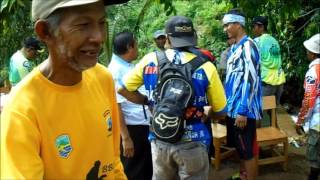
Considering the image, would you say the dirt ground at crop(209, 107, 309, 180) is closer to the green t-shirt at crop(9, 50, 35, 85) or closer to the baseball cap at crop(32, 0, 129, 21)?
the green t-shirt at crop(9, 50, 35, 85)

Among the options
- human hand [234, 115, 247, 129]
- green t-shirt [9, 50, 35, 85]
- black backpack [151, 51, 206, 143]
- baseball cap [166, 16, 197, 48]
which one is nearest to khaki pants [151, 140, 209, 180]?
black backpack [151, 51, 206, 143]

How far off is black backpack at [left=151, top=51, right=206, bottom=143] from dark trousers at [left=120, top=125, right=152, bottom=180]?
91 cm

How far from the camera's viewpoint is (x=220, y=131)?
5.45 meters

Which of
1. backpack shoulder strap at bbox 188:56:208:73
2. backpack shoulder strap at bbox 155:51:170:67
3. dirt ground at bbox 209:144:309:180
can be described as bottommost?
dirt ground at bbox 209:144:309:180

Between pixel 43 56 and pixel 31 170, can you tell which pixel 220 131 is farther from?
pixel 31 170

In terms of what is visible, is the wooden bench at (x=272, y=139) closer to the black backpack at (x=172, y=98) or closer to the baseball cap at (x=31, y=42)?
the black backpack at (x=172, y=98)

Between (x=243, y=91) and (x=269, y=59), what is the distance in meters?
2.48

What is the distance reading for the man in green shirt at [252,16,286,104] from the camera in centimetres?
650

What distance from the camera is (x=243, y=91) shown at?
14.1ft

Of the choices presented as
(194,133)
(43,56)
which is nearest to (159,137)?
(194,133)

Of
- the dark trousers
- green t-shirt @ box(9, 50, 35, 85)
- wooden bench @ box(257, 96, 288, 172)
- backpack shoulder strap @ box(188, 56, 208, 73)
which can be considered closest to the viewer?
backpack shoulder strap @ box(188, 56, 208, 73)

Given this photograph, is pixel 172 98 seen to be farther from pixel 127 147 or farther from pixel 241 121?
pixel 241 121

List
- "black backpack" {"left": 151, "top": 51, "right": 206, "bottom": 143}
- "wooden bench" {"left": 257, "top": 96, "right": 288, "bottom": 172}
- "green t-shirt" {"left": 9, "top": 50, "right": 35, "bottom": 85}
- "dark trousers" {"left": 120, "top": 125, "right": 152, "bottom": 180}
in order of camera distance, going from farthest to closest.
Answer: "green t-shirt" {"left": 9, "top": 50, "right": 35, "bottom": 85} → "wooden bench" {"left": 257, "top": 96, "right": 288, "bottom": 172} → "dark trousers" {"left": 120, "top": 125, "right": 152, "bottom": 180} → "black backpack" {"left": 151, "top": 51, "right": 206, "bottom": 143}

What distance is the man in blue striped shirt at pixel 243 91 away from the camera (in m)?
4.26
